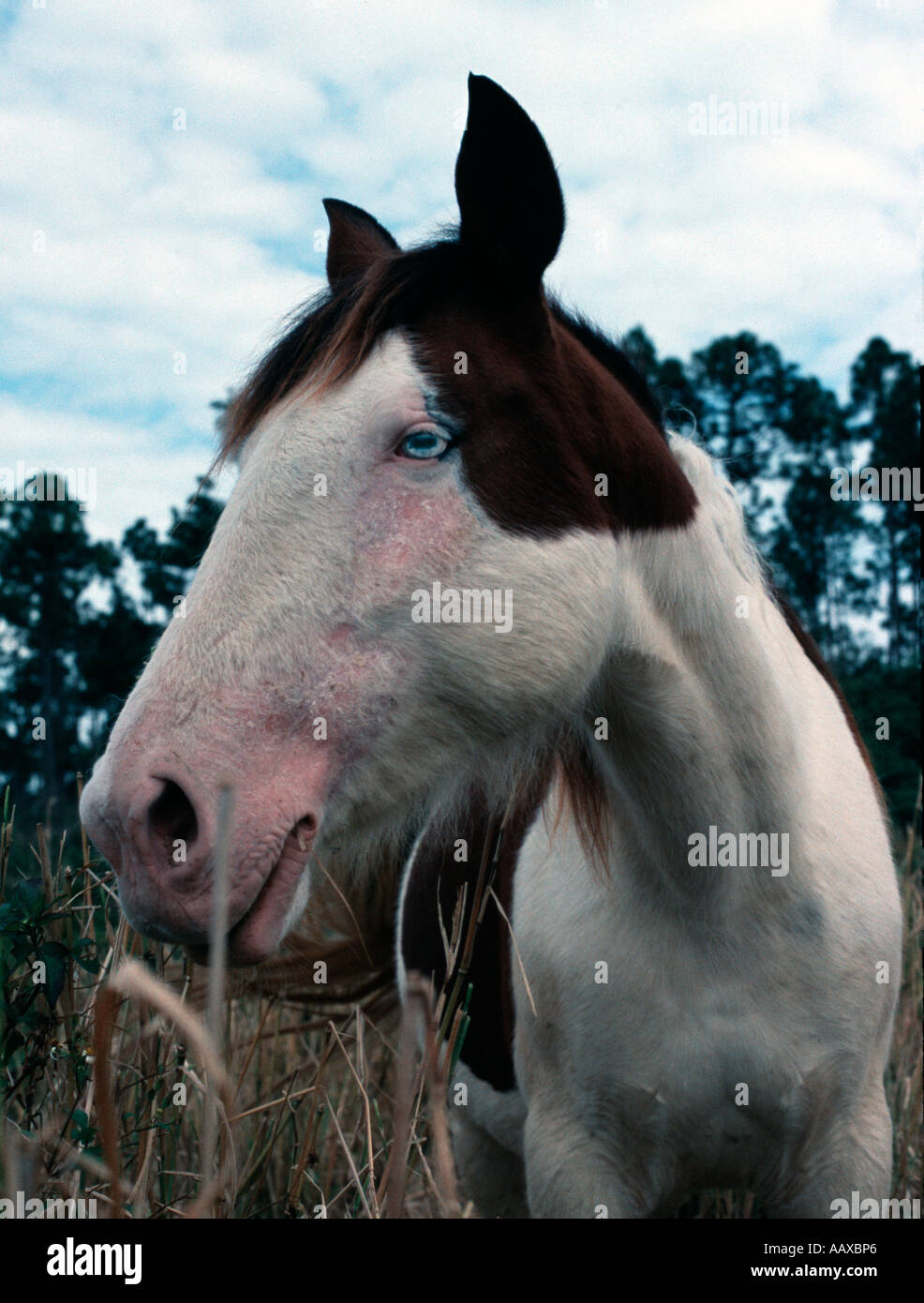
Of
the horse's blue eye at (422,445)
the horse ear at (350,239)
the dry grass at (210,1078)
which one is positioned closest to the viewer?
the dry grass at (210,1078)

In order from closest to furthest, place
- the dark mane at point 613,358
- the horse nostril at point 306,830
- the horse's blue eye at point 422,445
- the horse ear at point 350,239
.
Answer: the horse nostril at point 306,830, the horse's blue eye at point 422,445, the dark mane at point 613,358, the horse ear at point 350,239

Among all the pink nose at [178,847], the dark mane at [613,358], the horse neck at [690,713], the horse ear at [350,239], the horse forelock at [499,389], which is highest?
the horse ear at [350,239]

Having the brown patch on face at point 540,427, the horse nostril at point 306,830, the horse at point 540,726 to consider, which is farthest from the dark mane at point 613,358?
the horse nostril at point 306,830

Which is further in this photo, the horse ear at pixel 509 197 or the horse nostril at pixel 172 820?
the horse ear at pixel 509 197

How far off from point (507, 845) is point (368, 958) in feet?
4.77

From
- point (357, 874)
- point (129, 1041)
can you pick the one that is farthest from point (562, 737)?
point (129, 1041)

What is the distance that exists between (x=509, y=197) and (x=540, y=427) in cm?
50

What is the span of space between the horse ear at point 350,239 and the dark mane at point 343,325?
18.7 inches

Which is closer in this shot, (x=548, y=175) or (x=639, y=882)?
(x=548, y=175)

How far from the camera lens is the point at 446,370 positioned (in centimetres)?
199

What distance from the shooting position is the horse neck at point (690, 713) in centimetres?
223

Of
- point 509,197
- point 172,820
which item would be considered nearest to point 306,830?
point 172,820

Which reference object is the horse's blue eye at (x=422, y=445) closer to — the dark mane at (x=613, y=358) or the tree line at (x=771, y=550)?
the dark mane at (x=613, y=358)
